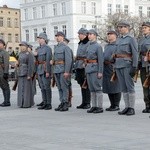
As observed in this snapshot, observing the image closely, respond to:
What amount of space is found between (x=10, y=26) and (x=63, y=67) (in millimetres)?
91209

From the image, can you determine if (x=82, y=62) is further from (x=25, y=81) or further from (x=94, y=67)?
(x=25, y=81)

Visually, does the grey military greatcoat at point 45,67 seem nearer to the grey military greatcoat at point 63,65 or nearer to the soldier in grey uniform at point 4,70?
the grey military greatcoat at point 63,65

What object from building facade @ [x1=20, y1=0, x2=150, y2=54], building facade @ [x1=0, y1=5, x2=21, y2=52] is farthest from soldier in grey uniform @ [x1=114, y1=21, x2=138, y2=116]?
building facade @ [x1=0, y1=5, x2=21, y2=52]

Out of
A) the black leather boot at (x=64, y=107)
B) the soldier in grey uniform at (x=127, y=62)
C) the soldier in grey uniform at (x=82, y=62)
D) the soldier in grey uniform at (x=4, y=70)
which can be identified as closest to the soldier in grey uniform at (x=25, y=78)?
the soldier in grey uniform at (x=4, y=70)

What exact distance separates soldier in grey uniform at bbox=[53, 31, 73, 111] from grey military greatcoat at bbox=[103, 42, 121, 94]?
2.91 feet

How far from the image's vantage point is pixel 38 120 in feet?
37.9

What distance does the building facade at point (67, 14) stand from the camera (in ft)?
288

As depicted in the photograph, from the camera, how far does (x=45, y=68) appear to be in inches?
560

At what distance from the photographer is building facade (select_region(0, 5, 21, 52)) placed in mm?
101688

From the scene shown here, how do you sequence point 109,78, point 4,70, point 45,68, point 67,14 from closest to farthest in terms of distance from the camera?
point 109,78, point 45,68, point 4,70, point 67,14

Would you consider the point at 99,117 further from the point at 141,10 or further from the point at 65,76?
the point at 141,10

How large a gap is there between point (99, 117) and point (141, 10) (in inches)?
3457

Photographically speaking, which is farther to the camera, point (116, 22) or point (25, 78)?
point (116, 22)

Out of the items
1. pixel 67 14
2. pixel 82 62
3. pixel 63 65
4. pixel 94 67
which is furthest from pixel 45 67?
pixel 67 14
